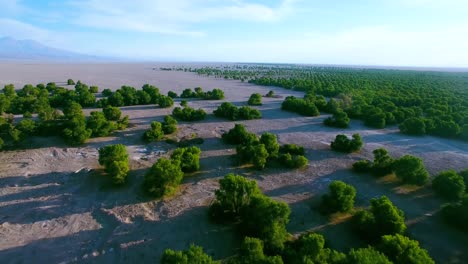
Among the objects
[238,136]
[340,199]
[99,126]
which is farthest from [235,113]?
[340,199]

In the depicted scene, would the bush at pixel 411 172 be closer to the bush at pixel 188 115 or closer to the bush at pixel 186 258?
the bush at pixel 186 258

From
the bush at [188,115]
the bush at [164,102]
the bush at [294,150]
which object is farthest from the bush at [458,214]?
the bush at [164,102]

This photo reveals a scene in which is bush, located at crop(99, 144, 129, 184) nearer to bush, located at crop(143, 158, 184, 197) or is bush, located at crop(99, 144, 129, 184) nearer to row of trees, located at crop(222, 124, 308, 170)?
bush, located at crop(143, 158, 184, 197)

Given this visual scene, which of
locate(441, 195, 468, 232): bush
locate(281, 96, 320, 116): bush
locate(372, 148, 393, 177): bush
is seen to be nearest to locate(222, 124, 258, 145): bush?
locate(372, 148, 393, 177): bush

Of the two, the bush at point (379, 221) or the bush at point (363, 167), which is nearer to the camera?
the bush at point (379, 221)

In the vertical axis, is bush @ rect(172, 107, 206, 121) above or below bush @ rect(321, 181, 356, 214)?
above
